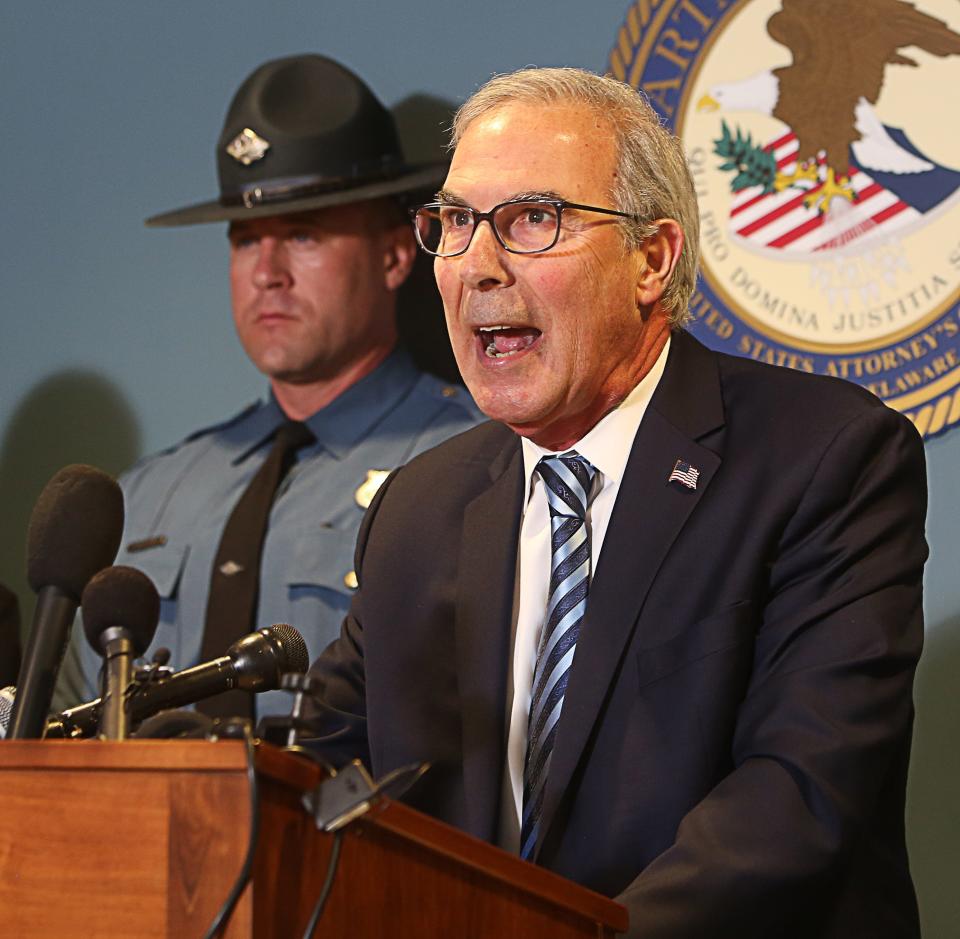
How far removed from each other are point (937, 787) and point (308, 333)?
1.49m

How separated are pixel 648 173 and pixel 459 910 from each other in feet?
3.75

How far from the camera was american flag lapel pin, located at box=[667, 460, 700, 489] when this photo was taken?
2021 millimetres

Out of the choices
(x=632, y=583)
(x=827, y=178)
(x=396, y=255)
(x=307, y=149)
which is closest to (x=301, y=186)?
(x=307, y=149)

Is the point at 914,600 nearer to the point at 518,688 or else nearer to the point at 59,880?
the point at 518,688

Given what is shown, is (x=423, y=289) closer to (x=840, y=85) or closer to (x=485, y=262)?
(x=840, y=85)

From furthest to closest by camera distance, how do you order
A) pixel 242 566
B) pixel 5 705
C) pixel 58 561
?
pixel 242 566 → pixel 5 705 → pixel 58 561

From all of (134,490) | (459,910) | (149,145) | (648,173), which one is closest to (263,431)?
(134,490)

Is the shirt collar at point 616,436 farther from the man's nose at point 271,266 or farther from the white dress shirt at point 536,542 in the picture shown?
the man's nose at point 271,266

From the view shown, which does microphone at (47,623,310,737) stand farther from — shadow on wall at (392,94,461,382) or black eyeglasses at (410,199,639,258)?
shadow on wall at (392,94,461,382)

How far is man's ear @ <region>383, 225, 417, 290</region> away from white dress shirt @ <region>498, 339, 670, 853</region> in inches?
46.6

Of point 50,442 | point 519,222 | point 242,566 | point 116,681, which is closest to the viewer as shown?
point 116,681

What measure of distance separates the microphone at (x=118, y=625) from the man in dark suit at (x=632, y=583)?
56cm

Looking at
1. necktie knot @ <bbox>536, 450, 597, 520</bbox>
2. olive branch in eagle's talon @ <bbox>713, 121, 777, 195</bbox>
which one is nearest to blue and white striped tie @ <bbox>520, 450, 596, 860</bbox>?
necktie knot @ <bbox>536, 450, 597, 520</bbox>

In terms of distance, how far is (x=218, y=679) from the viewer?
1.55 metres
